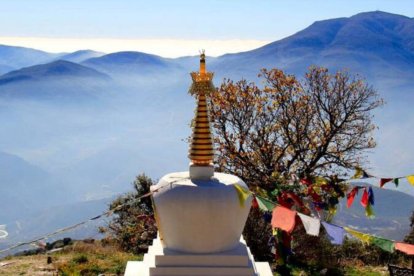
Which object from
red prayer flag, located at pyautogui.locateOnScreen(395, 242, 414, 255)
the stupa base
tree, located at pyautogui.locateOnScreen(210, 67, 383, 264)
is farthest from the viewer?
tree, located at pyautogui.locateOnScreen(210, 67, 383, 264)

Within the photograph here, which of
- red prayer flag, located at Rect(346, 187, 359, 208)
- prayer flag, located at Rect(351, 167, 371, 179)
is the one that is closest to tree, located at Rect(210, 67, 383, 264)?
prayer flag, located at Rect(351, 167, 371, 179)

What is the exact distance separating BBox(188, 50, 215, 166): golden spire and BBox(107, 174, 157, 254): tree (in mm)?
10850

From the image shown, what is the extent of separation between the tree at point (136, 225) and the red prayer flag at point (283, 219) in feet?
39.0

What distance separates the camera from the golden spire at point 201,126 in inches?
448

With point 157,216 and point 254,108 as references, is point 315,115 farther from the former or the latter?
point 157,216

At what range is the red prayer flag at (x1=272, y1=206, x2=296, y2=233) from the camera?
Answer: 10.4 meters

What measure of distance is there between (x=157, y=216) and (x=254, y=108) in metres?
15.6

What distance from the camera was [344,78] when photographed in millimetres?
27406

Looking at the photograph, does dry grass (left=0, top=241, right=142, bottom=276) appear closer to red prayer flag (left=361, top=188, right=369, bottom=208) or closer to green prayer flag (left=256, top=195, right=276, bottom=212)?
green prayer flag (left=256, top=195, right=276, bottom=212)

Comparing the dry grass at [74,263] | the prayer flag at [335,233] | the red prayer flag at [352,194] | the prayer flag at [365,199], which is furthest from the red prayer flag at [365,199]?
the dry grass at [74,263]

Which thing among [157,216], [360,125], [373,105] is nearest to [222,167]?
[360,125]

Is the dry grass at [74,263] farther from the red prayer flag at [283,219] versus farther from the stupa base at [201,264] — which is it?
the red prayer flag at [283,219]

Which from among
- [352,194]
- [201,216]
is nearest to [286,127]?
[352,194]

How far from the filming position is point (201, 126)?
37.5 feet
